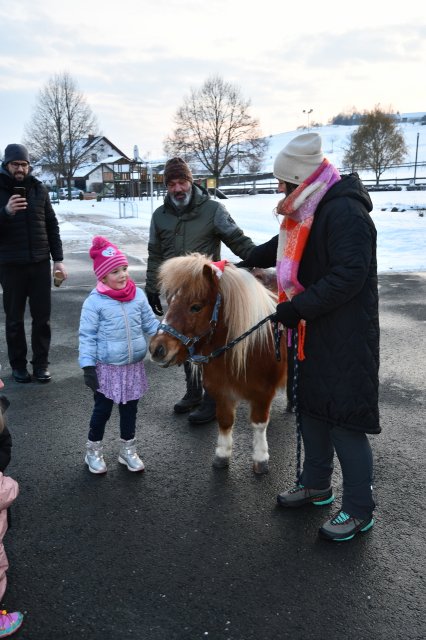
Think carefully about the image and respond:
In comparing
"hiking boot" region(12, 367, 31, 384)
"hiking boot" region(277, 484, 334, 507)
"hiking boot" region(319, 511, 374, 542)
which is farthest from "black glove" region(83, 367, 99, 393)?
"hiking boot" region(12, 367, 31, 384)

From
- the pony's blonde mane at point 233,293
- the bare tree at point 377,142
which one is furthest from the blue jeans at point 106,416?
the bare tree at point 377,142

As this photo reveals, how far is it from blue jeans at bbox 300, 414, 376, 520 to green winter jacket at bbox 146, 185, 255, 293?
1792 mm

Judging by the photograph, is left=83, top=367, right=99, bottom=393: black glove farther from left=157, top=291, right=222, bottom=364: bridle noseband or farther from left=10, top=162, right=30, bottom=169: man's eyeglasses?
left=10, top=162, right=30, bottom=169: man's eyeglasses

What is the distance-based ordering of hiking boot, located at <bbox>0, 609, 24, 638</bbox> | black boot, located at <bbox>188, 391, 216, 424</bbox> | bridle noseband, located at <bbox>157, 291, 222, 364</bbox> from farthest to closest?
black boot, located at <bbox>188, 391, 216, 424</bbox>, bridle noseband, located at <bbox>157, 291, 222, 364</bbox>, hiking boot, located at <bbox>0, 609, 24, 638</bbox>

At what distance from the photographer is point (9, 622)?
229cm

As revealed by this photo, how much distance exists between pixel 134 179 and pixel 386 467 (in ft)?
171

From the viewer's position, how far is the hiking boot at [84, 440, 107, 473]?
12.0 ft

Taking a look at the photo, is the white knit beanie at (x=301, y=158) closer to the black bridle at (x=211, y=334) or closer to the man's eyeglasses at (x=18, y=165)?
the black bridle at (x=211, y=334)

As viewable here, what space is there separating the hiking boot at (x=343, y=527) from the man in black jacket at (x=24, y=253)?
3.62 metres

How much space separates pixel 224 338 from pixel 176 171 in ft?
4.94

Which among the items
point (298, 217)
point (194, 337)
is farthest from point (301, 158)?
point (194, 337)

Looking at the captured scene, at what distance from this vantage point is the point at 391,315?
7.89 m

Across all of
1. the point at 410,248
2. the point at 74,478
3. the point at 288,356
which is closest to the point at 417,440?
the point at 288,356

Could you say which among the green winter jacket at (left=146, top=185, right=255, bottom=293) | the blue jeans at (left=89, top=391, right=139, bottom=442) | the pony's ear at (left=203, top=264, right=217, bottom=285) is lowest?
the blue jeans at (left=89, top=391, right=139, bottom=442)
